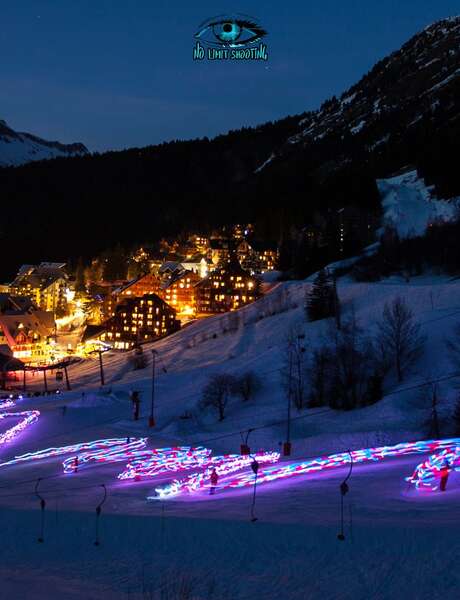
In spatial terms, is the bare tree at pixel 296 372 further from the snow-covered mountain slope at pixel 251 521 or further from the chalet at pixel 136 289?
the chalet at pixel 136 289

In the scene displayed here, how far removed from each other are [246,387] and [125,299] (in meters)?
43.8

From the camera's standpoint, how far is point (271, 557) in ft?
41.3

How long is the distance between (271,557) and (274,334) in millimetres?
39362

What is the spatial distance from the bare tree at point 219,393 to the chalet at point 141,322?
34349 mm

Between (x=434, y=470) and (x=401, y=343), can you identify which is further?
(x=401, y=343)

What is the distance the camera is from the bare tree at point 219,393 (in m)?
36.4

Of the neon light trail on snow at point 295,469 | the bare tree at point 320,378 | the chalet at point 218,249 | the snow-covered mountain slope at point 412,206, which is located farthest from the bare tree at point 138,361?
the chalet at point 218,249

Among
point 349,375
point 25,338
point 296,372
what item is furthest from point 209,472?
point 25,338

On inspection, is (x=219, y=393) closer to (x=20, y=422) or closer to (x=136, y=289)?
(x=20, y=422)

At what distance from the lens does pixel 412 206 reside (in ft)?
269

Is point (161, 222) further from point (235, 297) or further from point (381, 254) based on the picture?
point (381, 254)

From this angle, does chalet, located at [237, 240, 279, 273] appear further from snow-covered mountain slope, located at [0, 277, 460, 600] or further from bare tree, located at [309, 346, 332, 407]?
snow-covered mountain slope, located at [0, 277, 460, 600]

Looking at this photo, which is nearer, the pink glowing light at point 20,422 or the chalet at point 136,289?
the pink glowing light at point 20,422

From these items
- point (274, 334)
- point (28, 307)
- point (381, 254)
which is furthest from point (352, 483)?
point (28, 307)
